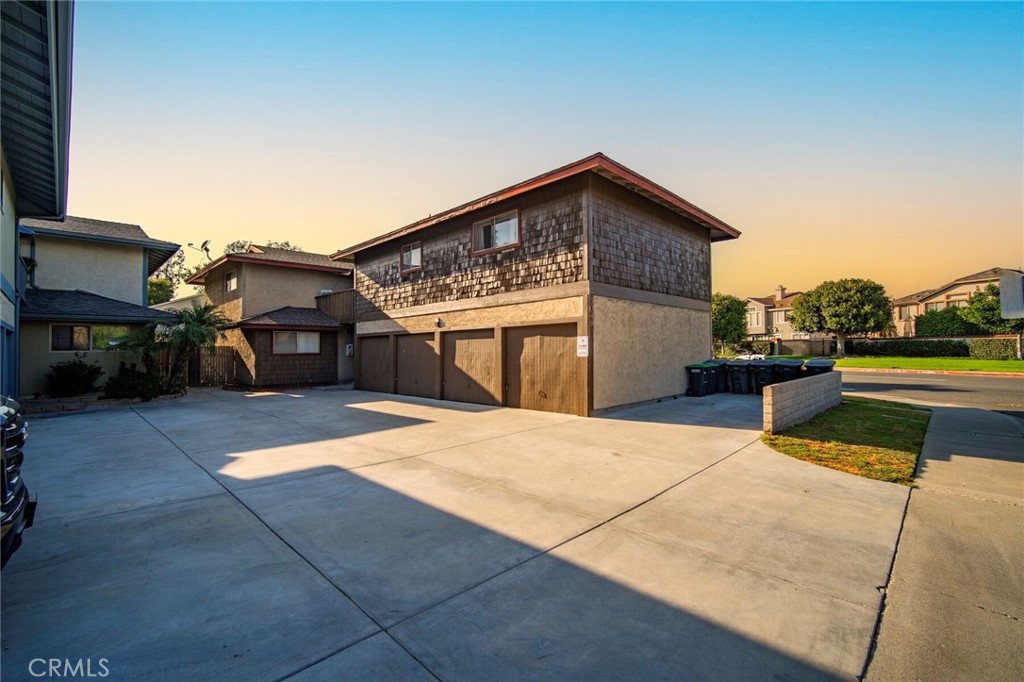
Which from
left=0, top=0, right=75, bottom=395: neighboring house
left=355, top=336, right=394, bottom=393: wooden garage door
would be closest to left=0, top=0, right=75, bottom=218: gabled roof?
left=0, top=0, right=75, bottom=395: neighboring house

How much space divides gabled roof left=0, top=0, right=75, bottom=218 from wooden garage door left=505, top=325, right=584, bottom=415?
9851mm

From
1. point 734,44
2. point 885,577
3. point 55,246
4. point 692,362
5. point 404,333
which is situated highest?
point 734,44

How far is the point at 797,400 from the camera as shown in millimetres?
9070

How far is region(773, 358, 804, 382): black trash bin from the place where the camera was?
1406cm

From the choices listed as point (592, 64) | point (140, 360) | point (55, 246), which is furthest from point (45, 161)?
point (592, 64)

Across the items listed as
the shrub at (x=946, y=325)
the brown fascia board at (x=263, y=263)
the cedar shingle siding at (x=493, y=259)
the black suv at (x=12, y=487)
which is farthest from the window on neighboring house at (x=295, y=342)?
the shrub at (x=946, y=325)

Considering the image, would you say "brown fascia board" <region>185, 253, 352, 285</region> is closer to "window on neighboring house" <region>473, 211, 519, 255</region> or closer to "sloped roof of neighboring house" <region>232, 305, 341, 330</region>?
"sloped roof of neighboring house" <region>232, 305, 341, 330</region>

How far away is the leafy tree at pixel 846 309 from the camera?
39.1 m

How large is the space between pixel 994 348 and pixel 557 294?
39707 millimetres

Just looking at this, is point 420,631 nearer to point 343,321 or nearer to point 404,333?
point 404,333

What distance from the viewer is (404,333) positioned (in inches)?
641

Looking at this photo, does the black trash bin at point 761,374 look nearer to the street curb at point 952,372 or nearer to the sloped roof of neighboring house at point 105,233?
the street curb at point 952,372

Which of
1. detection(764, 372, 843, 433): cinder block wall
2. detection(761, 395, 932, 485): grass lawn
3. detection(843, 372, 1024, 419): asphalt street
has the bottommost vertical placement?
detection(843, 372, 1024, 419): asphalt street

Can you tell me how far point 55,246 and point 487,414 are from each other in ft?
60.5
